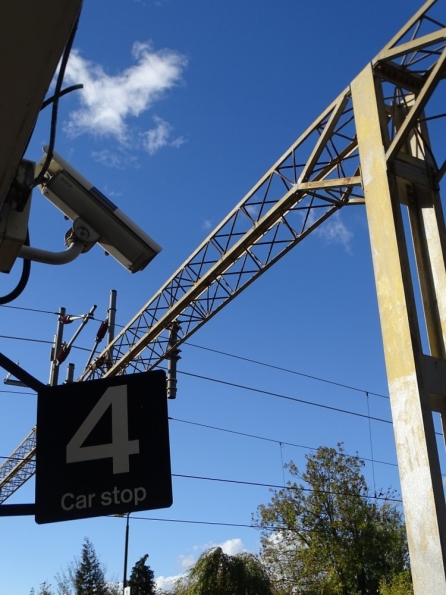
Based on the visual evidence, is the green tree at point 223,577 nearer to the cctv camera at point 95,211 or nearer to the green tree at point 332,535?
the green tree at point 332,535

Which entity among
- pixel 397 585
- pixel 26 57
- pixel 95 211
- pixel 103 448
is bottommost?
pixel 103 448

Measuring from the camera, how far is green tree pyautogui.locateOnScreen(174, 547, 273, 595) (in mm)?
27141

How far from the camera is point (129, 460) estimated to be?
2.51m

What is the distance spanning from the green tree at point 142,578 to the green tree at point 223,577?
18.8 meters

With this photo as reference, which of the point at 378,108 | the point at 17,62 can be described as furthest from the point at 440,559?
the point at 17,62

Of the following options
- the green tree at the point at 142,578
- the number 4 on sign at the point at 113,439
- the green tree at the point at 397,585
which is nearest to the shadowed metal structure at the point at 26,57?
the number 4 on sign at the point at 113,439

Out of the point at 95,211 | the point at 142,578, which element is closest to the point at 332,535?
the point at 142,578

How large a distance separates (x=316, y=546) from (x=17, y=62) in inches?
1344

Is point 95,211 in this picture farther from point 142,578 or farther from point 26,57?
point 142,578

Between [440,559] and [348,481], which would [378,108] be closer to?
[440,559]

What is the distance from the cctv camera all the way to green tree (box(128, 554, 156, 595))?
4520 centimetres

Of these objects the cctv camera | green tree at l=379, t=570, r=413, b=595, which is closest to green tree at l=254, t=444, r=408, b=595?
green tree at l=379, t=570, r=413, b=595

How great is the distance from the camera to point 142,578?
4638 cm

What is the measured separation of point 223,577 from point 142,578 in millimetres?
21056
